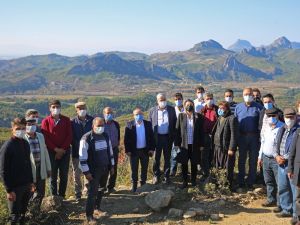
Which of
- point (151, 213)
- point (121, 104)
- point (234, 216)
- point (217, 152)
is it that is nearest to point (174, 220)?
point (151, 213)

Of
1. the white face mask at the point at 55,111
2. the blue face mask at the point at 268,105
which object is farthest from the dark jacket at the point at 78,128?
the blue face mask at the point at 268,105

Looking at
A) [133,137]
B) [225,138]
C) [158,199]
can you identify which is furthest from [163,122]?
[158,199]

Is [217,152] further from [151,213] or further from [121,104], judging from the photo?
[121,104]

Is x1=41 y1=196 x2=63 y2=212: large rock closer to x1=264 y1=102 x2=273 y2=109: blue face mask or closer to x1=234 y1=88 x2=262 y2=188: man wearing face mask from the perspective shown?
x1=234 y1=88 x2=262 y2=188: man wearing face mask

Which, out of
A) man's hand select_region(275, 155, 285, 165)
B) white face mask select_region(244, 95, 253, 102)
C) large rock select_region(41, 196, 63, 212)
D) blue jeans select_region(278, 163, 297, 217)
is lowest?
large rock select_region(41, 196, 63, 212)

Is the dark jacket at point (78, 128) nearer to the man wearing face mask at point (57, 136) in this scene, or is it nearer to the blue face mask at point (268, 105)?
the man wearing face mask at point (57, 136)

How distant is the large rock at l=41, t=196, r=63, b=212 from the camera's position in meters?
9.48

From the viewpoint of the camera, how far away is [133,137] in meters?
10.5

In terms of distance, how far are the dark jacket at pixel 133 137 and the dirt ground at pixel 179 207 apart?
51.3 inches

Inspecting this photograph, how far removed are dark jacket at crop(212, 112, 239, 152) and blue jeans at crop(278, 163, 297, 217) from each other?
1523 millimetres

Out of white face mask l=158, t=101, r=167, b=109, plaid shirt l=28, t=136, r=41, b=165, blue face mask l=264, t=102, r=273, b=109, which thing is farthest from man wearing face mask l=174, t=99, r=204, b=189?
plaid shirt l=28, t=136, r=41, b=165

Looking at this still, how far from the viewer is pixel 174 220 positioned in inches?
355

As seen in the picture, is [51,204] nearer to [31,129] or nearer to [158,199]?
[31,129]

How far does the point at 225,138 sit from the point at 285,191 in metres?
2.02
